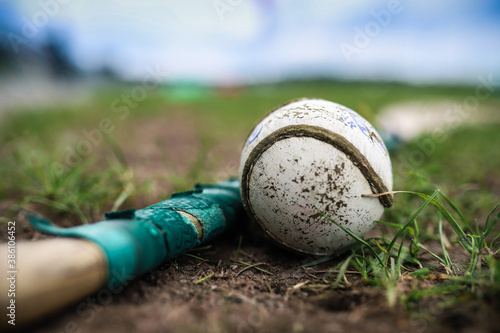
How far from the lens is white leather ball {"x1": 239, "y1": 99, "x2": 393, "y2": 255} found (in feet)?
5.84

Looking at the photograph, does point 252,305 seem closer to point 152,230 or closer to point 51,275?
point 152,230

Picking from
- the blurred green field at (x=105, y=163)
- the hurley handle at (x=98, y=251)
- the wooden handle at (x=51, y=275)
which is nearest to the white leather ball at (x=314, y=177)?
the hurley handle at (x=98, y=251)

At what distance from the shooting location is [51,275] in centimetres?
125

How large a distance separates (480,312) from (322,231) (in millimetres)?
736

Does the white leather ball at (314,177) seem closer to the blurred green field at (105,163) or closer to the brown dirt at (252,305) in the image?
the brown dirt at (252,305)

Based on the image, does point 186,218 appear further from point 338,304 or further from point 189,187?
point 189,187

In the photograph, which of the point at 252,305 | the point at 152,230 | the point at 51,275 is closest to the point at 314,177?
the point at 252,305

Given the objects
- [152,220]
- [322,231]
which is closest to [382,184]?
[322,231]

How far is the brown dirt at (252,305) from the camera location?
1.28m

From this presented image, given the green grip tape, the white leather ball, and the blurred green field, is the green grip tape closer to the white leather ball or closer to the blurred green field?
the white leather ball

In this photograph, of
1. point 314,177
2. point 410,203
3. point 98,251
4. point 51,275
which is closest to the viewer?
point 51,275

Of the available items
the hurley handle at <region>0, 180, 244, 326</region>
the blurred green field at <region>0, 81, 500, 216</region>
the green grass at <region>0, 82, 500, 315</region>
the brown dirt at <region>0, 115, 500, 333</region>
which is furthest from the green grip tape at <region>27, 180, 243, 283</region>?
the blurred green field at <region>0, 81, 500, 216</region>

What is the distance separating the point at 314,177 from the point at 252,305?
649 millimetres

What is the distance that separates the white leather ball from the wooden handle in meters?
0.85
